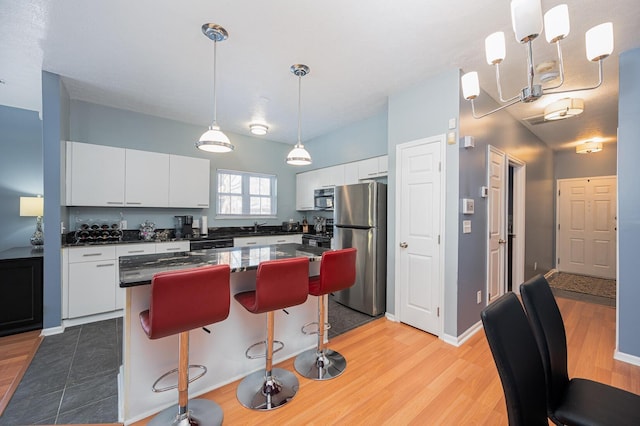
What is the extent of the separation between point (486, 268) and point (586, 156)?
4767mm

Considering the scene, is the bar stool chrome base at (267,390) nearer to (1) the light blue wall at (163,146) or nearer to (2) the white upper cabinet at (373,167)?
(2) the white upper cabinet at (373,167)

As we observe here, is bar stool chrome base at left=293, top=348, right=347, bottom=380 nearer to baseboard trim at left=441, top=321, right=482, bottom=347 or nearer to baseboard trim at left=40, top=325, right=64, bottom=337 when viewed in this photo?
baseboard trim at left=441, top=321, right=482, bottom=347

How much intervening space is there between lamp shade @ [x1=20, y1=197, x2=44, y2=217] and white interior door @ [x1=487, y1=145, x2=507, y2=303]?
5670mm

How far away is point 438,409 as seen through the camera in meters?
1.76

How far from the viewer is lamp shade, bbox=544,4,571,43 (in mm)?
1220

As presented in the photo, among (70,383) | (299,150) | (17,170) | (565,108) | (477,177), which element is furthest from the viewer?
(17,170)

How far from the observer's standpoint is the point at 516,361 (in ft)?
3.20

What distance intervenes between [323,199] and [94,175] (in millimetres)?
3327

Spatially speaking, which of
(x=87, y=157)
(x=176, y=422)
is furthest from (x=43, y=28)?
(x=176, y=422)

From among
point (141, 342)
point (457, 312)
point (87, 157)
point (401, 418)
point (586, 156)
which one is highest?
point (586, 156)

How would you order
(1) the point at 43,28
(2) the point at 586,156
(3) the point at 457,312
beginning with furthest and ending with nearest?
(2) the point at 586,156
(3) the point at 457,312
(1) the point at 43,28

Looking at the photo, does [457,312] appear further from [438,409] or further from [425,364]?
[438,409]

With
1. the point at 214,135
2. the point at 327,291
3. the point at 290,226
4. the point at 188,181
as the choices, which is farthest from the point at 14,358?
the point at 290,226

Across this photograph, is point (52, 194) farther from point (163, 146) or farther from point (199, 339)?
point (199, 339)
